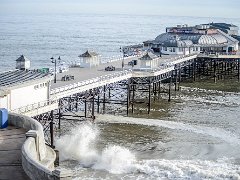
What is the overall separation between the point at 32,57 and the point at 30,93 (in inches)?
2313

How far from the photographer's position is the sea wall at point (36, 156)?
15906 millimetres

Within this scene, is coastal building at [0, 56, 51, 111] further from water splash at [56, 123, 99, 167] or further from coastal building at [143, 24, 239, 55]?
coastal building at [143, 24, 239, 55]

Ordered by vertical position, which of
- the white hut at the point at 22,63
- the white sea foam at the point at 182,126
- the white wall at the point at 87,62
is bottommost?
the white sea foam at the point at 182,126

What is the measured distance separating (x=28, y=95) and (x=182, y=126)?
14.9 meters

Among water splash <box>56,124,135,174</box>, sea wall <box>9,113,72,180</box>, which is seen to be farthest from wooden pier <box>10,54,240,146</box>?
sea wall <box>9,113,72,180</box>

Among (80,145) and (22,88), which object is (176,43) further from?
(22,88)

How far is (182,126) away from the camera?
138ft

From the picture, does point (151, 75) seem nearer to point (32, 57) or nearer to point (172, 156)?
point (172, 156)

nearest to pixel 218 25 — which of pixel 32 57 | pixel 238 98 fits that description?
pixel 32 57

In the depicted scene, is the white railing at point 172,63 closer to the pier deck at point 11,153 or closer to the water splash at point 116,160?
the water splash at point 116,160

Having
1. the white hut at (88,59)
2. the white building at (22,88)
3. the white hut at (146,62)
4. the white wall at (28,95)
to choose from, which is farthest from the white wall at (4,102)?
the white hut at (146,62)

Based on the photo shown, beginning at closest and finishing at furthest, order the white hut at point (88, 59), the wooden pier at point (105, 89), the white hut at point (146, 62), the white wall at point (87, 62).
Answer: the wooden pier at point (105, 89) < the white hut at point (146, 62) < the white hut at point (88, 59) < the white wall at point (87, 62)

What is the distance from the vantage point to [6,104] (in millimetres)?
29094

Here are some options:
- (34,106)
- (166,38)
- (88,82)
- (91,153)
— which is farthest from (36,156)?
(166,38)
